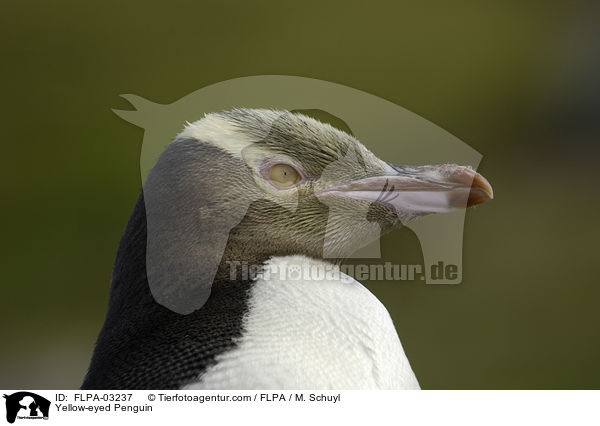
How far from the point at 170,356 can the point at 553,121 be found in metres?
1.97

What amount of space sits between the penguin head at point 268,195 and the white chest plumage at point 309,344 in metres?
0.07

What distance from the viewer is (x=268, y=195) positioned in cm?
108

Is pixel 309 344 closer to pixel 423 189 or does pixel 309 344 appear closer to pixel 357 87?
pixel 423 189

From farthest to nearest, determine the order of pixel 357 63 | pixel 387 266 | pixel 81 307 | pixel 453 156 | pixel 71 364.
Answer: pixel 81 307 < pixel 71 364 < pixel 357 63 < pixel 453 156 < pixel 387 266

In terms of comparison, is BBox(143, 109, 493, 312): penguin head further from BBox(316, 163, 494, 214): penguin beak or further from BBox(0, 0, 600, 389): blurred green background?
BBox(0, 0, 600, 389): blurred green background

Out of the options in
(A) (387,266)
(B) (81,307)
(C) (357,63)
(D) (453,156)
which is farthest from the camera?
(B) (81,307)

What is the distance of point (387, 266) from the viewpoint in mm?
1310

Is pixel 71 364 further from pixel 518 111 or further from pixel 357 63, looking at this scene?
pixel 518 111

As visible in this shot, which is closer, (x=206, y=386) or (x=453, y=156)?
(x=206, y=386)

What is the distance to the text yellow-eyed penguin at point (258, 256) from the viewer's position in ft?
3.19
